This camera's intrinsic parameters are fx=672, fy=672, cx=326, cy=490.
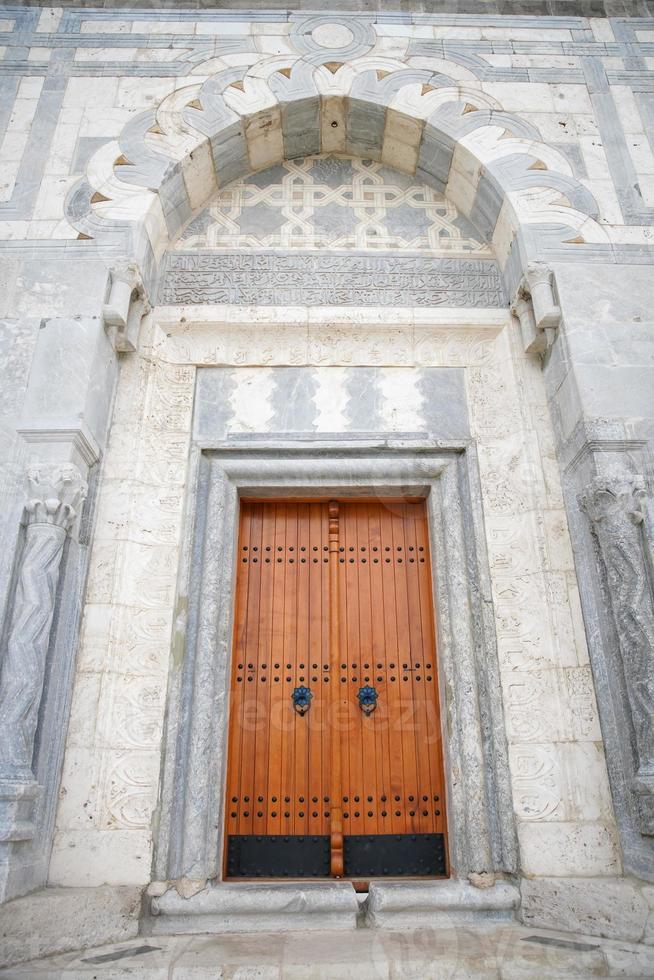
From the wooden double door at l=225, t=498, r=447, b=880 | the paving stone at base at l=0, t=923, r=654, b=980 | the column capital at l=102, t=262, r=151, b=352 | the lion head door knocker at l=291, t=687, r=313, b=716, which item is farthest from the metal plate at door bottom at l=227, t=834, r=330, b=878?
the column capital at l=102, t=262, r=151, b=352

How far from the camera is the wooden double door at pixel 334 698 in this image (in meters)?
3.49

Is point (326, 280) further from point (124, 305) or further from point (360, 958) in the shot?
point (360, 958)

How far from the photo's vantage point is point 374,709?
12.2ft

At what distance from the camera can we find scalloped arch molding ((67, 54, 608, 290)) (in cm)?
416

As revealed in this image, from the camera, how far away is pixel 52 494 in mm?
3227

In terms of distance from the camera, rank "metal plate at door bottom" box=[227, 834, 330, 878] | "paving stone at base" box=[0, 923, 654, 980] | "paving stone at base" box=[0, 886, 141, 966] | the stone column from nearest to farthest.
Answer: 1. "paving stone at base" box=[0, 923, 654, 980]
2. "paving stone at base" box=[0, 886, 141, 966]
3. the stone column
4. "metal plate at door bottom" box=[227, 834, 330, 878]

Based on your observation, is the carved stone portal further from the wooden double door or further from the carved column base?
the carved column base

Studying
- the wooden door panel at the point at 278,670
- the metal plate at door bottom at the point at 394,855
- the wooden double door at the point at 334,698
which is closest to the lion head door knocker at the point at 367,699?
the wooden double door at the point at 334,698

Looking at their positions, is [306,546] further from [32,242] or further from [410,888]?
[32,242]

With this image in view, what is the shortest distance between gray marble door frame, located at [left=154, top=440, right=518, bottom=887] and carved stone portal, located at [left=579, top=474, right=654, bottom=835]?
631mm

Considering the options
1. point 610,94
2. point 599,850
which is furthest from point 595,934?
point 610,94

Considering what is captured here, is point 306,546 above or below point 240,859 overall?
above

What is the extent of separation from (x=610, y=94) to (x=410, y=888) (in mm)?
5079

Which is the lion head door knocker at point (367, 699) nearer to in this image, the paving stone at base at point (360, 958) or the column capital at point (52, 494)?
the paving stone at base at point (360, 958)
